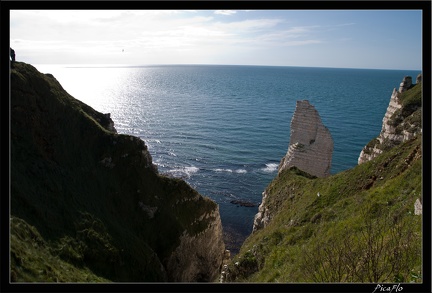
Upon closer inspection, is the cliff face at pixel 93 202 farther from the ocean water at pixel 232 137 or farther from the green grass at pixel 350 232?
the green grass at pixel 350 232

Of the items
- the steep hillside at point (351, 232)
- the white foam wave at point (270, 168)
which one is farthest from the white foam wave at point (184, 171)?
the steep hillside at point (351, 232)

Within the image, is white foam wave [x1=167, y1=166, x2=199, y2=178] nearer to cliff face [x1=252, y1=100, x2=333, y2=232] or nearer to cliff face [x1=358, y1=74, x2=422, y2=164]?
cliff face [x1=252, y1=100, x2=333, y2=232]

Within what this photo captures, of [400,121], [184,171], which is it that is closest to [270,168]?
[184,171]

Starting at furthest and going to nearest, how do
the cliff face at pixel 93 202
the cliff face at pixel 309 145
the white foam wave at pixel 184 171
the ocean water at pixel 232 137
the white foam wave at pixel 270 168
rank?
the white foam wave at pixel 270 168 → the white foam wave at pixel 184 171 → the ocean water at pixel 232 137 → the cliff face at pixel 309 145 → the cliff face at pixel 93 202

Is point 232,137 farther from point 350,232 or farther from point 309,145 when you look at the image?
point 350,232
